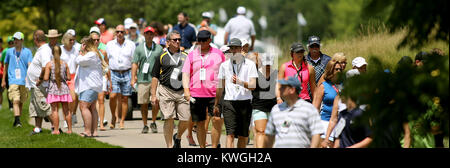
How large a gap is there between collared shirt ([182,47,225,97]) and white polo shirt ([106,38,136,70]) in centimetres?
450

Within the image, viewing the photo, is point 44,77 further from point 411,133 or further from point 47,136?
point 411,133

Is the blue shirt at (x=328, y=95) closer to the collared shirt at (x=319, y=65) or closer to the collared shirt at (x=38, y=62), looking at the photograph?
the collared shirt at (x=319, y=65)

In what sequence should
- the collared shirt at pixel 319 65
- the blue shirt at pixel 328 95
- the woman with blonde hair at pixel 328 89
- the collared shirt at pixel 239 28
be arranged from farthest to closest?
the collared shirt at pixel 239 28 → the collared shirt at pixel 319 65 → the blue shirt at pixel 328 95 → the woman with blonde hair at pixel 328 89

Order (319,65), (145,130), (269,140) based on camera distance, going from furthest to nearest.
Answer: (145,130) < (319,65) < (269,140)

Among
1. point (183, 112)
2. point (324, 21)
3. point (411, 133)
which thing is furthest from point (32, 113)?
point (324, 21)

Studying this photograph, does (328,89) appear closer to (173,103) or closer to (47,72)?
(173,103)

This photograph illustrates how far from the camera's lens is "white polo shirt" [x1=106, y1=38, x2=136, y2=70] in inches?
645

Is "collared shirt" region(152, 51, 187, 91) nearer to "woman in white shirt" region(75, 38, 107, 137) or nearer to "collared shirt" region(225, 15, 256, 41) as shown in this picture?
"woman in white shirt" region(75, 38, 107, 137)

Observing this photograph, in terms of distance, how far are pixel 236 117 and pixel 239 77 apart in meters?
0.55

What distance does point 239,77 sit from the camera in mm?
11531

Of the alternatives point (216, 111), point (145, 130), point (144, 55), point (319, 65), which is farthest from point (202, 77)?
point (144, 55)

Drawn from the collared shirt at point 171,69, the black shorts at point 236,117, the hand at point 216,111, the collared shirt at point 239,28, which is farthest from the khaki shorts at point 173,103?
the collared shirt at point 239,28

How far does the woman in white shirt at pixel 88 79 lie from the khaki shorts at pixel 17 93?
10.7 feet

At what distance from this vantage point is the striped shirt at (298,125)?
8.20 m
